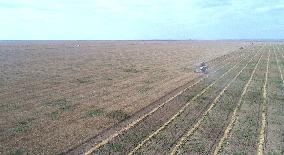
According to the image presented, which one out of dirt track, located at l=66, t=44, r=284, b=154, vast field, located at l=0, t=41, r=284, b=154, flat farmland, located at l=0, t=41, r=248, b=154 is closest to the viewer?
dirt track, located at l=66, t=44, r=284, b=154

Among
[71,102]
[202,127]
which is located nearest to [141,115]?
[202,127]

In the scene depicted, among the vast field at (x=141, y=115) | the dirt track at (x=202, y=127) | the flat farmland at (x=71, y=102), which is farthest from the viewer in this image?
the flat farmland at (x=71, y=102)

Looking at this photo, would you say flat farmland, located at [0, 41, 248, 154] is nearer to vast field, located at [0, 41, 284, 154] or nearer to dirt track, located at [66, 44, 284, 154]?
vast field, located at [0, 41, 284, 154]

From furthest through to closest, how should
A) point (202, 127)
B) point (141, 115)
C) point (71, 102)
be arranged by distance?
point (71, 102), point (141, 115), point (202, 127)

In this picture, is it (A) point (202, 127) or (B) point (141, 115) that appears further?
(B) point (141, 115)

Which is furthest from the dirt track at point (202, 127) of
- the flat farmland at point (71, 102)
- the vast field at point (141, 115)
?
the flat farmland at point (71, 102)

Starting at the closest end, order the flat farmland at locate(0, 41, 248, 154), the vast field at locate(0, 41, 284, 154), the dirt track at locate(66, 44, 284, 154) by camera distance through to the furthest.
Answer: the dirt track at locate(66, 44, 284, 154)
the vast field at locate(0, 41, 284, 154)
the flat farmland at locate(0, 41, 248, 154)

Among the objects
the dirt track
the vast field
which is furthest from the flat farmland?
the dirt track

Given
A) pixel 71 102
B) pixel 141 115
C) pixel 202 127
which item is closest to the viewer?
pixel 202 127

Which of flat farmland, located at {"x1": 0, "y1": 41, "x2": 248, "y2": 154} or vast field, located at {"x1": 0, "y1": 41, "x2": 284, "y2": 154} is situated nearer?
vast field, located at {"x1": 0, "y1": 41, "x2": 284, "y2": 154}

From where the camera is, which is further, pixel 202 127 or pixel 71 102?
pixel 71 102

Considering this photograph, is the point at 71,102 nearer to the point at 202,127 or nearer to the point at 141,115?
the point at 141,115

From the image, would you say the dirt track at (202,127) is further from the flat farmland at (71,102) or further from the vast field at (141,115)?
the flat farmland at (71,102)
